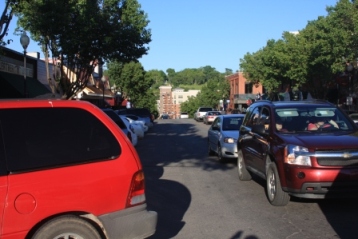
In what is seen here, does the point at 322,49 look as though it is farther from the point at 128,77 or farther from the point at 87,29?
the point at 128,77

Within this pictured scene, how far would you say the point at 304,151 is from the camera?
7.40m

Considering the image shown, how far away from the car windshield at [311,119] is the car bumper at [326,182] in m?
1.31

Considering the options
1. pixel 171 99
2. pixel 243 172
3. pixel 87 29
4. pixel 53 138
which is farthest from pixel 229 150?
pixel 171 99

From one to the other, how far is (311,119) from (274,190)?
5.31ft

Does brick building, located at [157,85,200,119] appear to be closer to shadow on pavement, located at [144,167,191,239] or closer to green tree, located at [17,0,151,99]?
green tree, located at [17,0,151,99]

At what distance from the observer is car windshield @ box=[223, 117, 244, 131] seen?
1485 cm

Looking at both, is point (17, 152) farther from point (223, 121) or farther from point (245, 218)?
point (223, 121)

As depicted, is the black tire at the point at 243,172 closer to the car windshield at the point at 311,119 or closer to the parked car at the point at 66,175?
the car windshield at the point at 311,119

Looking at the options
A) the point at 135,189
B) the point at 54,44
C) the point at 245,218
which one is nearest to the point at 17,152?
the point at 135,189

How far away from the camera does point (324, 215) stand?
7.45 metres

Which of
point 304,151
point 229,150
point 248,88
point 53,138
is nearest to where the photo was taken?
point 53,138

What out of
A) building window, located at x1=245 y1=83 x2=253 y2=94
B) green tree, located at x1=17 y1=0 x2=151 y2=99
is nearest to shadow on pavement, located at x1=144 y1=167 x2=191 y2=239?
green tree, located at x1=17 y1=0 x2=151 y2=99

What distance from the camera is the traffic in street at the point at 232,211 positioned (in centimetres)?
653

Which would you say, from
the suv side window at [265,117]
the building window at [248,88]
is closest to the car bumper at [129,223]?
the suv side window at [265,117]
